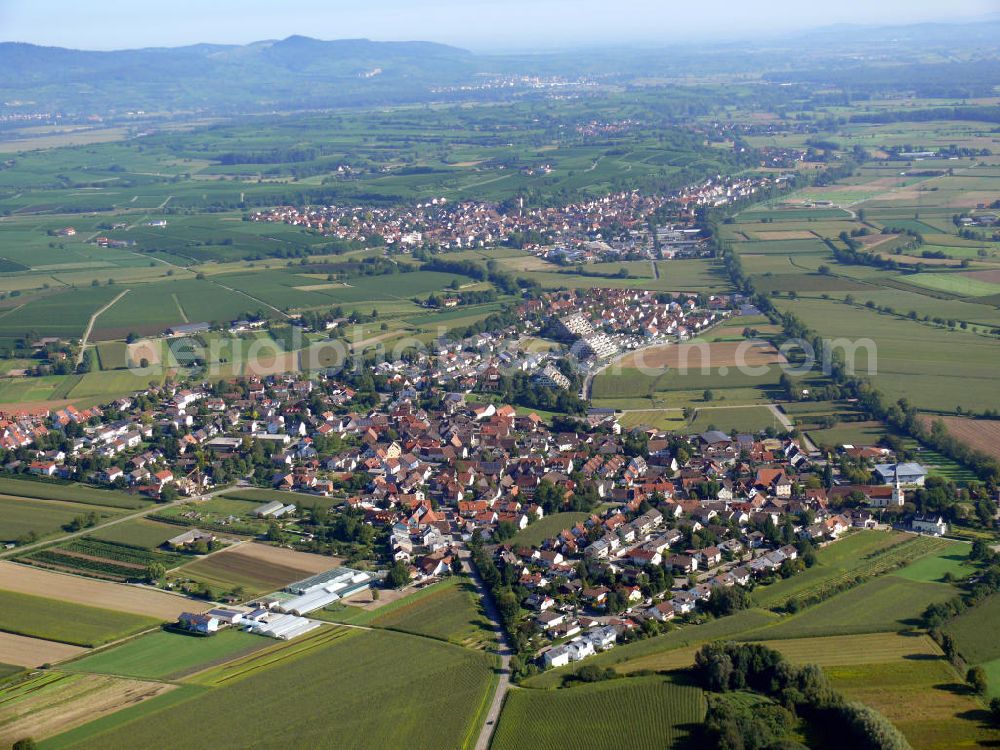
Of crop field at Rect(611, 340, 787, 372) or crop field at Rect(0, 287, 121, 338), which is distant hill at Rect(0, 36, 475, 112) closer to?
crop field at Rect(0, 287, 121, 338)

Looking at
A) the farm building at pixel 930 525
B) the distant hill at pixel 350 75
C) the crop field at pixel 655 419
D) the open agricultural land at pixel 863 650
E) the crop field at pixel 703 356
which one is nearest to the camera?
the open agricultural land at pixel 863 650

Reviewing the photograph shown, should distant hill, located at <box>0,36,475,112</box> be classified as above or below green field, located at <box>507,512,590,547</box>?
above

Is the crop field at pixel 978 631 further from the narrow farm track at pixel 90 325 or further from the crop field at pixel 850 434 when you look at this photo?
the narrow farm track at pixel 90 325

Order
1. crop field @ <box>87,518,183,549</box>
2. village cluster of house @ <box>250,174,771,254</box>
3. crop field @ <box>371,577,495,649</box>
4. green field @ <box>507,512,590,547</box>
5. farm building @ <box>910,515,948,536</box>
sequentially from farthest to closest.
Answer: village cluster of house @ <box>250,174,771,254</box> → crop field @ <box>87,518,183,549</box> → green field @ <box>507,512,590,547</box> → farm building @ <box>910,515,948,536</box> → crop field @ <box>371,577,495,649</box>

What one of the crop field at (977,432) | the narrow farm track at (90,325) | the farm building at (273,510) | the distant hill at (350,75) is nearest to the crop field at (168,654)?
the farm building at (273,510)

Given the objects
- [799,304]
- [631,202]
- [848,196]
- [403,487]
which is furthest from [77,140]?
[403,487]

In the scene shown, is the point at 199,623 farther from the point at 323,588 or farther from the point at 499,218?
the point at 499,218

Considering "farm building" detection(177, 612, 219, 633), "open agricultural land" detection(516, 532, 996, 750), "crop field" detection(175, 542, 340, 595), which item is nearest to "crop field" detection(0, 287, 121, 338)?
"crop field" detection(175, 542, 340, 595)
